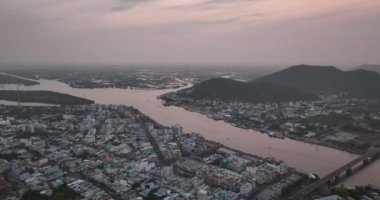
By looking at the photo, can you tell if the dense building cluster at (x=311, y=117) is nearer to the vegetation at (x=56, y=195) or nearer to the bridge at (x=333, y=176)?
the bridge at (x=333, y=176)

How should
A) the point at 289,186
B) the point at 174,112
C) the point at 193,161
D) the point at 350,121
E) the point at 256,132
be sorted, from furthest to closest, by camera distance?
the point at 174,112
the point at 350,121
the point at 256,132
the point at 193,161
the point at 289,186

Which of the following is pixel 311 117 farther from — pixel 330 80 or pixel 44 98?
pixel 44 98

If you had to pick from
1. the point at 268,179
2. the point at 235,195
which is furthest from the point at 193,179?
the point at 268,179

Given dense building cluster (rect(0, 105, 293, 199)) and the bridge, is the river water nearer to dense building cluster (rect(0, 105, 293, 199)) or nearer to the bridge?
the bridge

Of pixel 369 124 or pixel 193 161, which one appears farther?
pixel 369 124

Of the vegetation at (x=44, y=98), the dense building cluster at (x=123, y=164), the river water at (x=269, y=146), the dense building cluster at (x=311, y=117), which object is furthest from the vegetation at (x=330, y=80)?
the dense building cluster at (x=123, y=164)

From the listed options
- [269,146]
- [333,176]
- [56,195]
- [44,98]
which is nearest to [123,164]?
[56,195]

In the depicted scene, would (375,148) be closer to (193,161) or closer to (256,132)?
(256,132)
